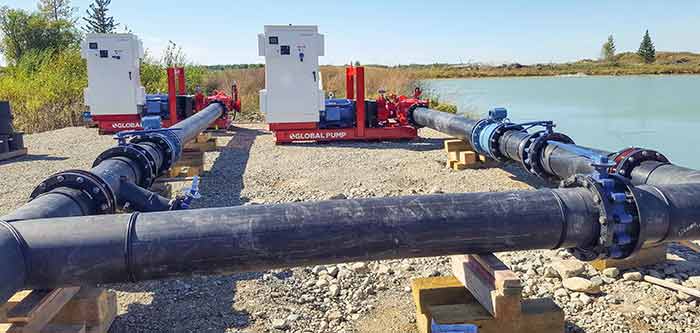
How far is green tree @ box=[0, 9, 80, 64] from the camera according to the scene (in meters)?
29.2

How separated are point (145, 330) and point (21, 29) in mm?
30934

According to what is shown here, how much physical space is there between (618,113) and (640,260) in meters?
11.4

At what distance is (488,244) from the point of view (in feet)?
8.87

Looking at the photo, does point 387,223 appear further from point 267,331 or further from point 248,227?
point 267,331

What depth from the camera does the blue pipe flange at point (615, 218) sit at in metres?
2.67

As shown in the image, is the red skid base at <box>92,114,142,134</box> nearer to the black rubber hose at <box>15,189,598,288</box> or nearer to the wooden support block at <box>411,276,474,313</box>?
the black rubber hose at <box>15,189,598,288</box>

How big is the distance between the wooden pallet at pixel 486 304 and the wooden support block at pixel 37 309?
1.67 m

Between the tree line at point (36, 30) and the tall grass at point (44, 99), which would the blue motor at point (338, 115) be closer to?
the tall grass at point (44, 99)

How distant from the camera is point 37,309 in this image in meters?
2.58

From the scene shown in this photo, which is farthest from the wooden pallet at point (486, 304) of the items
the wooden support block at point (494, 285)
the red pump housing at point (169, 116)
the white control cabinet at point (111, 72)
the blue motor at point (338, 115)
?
the white control cabinet at point (111, 72)

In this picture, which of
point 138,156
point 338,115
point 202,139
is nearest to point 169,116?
point 202,139

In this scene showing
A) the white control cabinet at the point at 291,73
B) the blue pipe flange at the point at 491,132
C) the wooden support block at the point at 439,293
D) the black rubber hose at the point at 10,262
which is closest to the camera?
the black rubber hose at the point at 10,262

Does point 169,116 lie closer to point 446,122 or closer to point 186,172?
point 186,172

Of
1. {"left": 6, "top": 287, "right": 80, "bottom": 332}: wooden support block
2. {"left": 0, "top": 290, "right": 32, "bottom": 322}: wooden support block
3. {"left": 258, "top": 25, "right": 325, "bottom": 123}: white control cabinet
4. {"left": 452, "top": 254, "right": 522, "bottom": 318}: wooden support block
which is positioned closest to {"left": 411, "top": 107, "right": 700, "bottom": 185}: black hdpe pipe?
{"left": 452, "top": 254, "right": 522, "bottom": 318}: wooden support block
